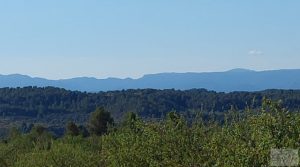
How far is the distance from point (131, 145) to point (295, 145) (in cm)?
956

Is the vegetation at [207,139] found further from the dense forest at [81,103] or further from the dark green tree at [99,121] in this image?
the dense forest at [81,103]

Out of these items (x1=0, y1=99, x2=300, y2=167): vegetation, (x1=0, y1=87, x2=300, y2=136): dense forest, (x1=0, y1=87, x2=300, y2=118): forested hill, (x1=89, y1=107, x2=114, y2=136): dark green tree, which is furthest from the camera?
(x1=0, y1=87, x2=300, y2=118): forested hill

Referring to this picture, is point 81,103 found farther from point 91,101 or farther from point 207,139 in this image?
point 207,139

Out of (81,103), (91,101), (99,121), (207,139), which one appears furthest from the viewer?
(91,101)

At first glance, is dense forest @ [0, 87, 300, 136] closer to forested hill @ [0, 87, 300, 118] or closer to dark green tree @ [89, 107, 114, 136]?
forested hill @ [0, 87, 300, 118]

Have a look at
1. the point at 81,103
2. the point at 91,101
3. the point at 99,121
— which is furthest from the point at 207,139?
the point at 91,101

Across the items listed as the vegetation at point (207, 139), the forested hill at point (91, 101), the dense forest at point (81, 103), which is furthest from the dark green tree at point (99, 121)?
the forested hill at point (91, 101)

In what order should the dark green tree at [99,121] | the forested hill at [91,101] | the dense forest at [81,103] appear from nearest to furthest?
the dark green tree at [99,121], the dense forest at [81,103], the forested hill at [91,101]

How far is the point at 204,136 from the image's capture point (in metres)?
17.0

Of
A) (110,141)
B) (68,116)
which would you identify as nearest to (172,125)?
(110,141)

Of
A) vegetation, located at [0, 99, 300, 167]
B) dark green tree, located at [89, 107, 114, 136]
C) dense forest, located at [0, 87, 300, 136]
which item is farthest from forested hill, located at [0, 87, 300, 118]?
vegetation, located at [0, 99, 300, 167]

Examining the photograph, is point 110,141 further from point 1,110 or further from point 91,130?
point 1,110

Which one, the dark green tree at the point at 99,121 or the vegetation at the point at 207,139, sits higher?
the vegetation at the point at 207,139

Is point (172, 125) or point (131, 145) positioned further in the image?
point (131, 145)
